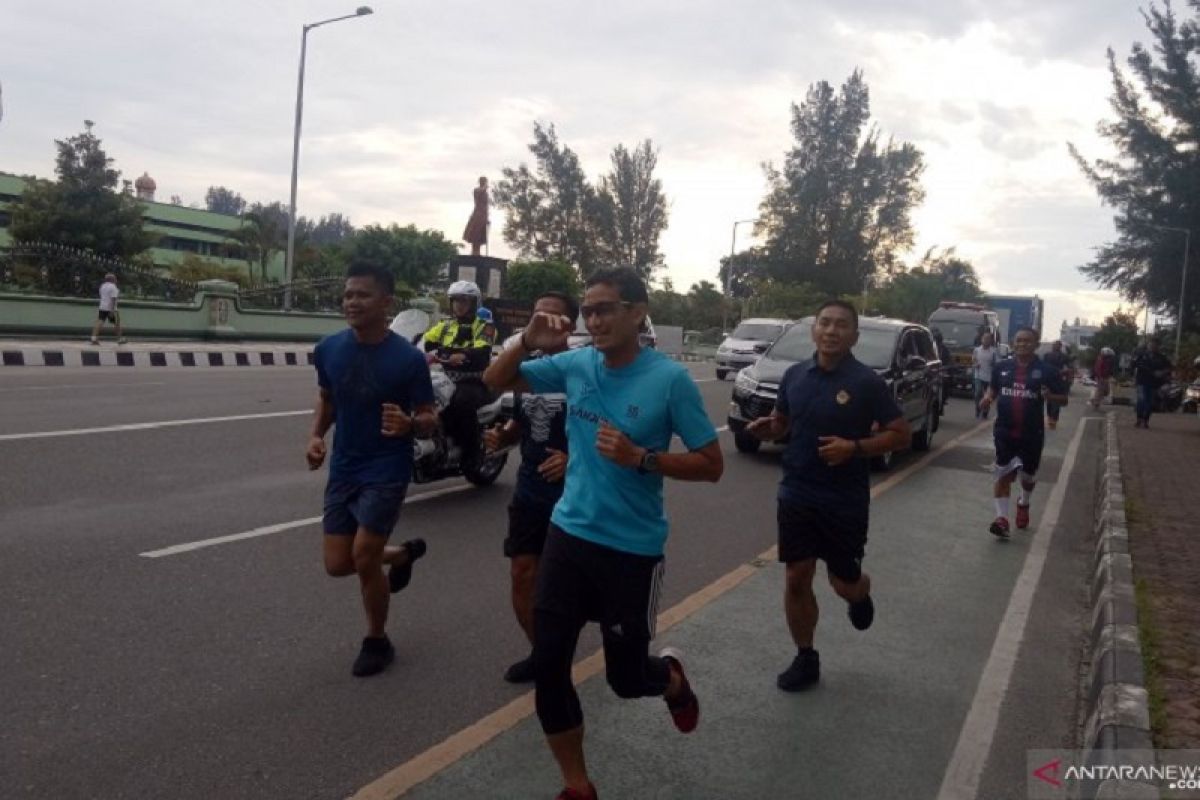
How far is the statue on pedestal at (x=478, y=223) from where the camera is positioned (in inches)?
1239

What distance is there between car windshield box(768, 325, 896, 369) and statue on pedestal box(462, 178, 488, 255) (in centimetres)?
1899

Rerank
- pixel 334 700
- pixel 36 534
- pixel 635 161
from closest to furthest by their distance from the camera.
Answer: pixel 334 700 → pixel 36 534 → pixel 635 161

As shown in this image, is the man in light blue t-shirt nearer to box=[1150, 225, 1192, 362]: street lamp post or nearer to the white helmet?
the white helmet

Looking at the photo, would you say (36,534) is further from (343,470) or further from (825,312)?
(825,312)

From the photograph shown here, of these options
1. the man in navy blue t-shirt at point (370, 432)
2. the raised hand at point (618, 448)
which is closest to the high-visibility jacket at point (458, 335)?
the man in navy blue t-shirt at point (370, 432)

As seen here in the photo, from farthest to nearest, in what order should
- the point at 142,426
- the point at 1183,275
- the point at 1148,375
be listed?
the point at 1183,275
the point at 1148,375
the point at 142,426

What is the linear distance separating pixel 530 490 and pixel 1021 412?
5.61 meters

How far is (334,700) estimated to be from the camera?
4289 millimetres

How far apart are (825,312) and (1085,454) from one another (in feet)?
43.6

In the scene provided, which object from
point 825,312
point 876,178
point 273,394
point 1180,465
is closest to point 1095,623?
point 825,312

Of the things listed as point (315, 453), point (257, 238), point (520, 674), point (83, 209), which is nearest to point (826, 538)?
point (520, 674)

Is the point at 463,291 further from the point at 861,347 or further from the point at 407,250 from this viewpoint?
the point at 407,250

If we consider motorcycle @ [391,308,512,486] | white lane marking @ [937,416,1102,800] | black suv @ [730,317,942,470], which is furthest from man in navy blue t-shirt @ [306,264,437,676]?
black suv @ [730,317,942,470]

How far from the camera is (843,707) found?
4.63 meters
